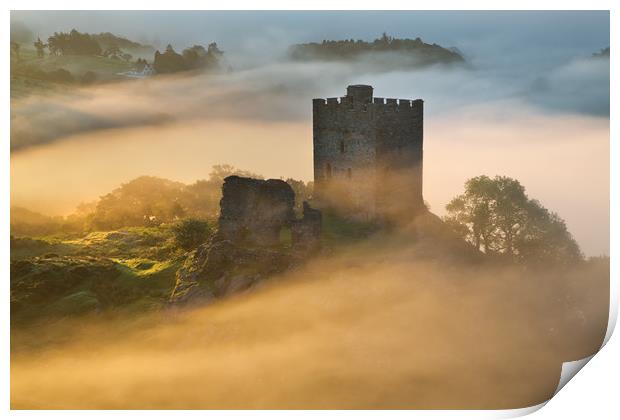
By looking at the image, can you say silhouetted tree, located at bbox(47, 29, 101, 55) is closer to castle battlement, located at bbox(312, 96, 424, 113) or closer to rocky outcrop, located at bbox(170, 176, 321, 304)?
rocky outcrop, located at bbox(170, 176, 321, 304)

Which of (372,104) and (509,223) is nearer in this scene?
(372,104)

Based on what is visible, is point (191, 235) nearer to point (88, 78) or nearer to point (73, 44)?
point (88, 78)

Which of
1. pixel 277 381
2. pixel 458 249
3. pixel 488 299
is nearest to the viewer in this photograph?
pixel 277 381

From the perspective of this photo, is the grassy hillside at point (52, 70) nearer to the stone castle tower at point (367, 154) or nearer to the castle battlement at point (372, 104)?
the castle battlement at point (372, 104)

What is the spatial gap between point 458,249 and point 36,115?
10342 millimetres

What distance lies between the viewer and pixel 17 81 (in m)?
26.1

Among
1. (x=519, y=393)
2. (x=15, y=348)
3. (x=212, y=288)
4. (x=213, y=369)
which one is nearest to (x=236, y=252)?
(x=212, y=288)

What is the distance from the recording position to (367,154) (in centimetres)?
2609

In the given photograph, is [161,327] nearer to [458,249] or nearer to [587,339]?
[458,249]

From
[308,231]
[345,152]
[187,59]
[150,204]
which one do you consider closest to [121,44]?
[187,59]

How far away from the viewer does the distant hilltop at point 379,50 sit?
1078 inches

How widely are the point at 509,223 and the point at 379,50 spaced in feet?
18.1

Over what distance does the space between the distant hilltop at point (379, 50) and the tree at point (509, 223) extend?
3.16 meters
